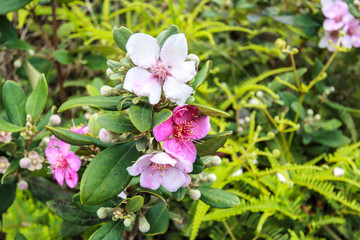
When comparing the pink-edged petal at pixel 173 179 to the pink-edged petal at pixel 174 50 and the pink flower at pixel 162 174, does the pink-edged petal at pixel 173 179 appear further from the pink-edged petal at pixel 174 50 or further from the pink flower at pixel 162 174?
the pink-edged petal at pixel 174 50

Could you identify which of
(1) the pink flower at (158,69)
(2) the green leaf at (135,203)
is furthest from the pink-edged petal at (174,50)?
(2) the green leaf at (135,203)

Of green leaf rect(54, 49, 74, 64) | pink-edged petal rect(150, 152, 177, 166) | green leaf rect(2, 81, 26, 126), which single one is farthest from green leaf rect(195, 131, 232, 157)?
green leaf rect(54, 49, 74, 64)

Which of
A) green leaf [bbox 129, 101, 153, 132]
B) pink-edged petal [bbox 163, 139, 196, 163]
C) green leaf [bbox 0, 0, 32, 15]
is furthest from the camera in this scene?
green leaf [bbox 0, 0, 32, 15]

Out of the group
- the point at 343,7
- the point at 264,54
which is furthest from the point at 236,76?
the point at 343,7

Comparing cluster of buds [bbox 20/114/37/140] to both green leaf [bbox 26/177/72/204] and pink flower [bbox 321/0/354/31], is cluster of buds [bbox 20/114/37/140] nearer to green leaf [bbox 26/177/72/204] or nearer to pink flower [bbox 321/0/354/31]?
green leaf [bbox 26/177/72/204]

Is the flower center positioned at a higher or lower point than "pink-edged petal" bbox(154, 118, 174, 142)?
higher

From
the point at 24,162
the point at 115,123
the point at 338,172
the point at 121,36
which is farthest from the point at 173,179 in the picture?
the point at 338,172
